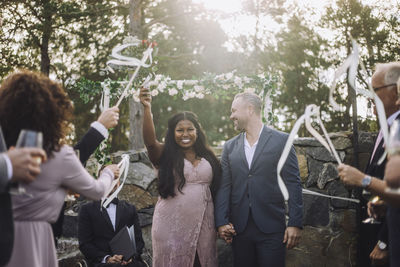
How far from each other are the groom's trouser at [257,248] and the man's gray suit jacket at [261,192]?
0.05m

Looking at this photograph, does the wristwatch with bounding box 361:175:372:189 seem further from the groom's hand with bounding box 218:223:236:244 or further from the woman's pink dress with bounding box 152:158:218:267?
the woman's pink dress with bounding box 152:158:218:267

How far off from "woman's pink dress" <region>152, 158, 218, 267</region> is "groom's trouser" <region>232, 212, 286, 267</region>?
219 millimetres

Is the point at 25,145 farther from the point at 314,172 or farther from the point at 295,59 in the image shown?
the point at 295,59

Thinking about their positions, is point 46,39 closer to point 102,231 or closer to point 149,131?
point 102,231

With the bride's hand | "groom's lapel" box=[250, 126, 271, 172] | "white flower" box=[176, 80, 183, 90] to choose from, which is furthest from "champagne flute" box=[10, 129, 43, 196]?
"white flower" box=[176, 80, 183, 90]

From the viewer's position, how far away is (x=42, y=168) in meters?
1.89

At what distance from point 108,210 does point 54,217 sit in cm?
187

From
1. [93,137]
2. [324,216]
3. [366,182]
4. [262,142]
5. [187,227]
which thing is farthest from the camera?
[324,216]

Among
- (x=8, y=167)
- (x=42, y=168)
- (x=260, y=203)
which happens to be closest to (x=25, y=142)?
(x=8, y=167)

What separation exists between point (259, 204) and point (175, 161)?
0.78 m

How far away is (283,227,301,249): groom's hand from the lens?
120 inches

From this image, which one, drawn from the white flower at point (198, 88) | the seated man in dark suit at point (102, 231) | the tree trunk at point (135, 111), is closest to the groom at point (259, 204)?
the seated man in dark suit at point (102, 231)

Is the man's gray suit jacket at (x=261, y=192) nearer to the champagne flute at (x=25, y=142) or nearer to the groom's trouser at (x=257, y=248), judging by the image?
the groom's trouser at (x=257, y=248)

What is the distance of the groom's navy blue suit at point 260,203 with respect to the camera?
10.3 ft
